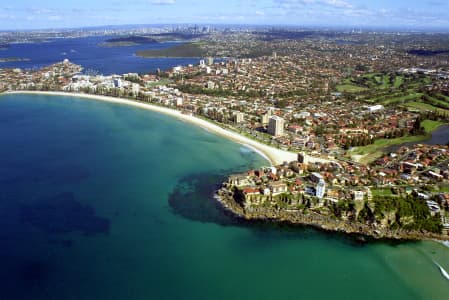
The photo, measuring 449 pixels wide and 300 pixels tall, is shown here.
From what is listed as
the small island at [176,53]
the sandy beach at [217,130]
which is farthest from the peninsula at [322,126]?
the small island at [176,53]

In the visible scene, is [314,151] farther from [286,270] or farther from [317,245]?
[286,270]

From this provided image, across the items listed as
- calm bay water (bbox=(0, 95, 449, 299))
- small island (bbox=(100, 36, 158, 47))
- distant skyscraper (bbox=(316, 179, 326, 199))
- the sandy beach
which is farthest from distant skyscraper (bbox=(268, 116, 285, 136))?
small island (bbox=(100, 36, 158, 47))

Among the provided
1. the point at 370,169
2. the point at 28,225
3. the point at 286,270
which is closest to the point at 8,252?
the point at 28,225

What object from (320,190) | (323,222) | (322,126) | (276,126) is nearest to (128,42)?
(322,126)

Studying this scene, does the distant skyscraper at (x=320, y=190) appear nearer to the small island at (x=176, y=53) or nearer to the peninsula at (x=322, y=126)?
the peninsula at (x=322, y=126)

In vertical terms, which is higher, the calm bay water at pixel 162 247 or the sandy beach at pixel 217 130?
the sandy beach at pixel 217 130

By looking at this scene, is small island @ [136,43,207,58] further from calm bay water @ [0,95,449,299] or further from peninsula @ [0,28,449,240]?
calm bay water @ [0,95,449,299]

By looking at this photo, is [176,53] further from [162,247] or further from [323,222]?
[162,247]
